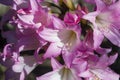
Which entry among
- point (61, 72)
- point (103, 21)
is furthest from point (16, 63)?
point (103, 21)

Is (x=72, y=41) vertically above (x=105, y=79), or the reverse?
(x=72, y=41)

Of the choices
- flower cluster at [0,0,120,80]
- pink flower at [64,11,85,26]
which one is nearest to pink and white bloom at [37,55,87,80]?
flower cluster at [0,0,120,80]

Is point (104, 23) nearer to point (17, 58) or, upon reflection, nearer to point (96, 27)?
point (96, 27)

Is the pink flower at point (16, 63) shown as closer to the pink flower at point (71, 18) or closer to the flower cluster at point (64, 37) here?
the flower cluster at point (64, 37)

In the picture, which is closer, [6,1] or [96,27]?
[96,27]

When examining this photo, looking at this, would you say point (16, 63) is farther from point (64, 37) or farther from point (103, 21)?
point (103, 21)

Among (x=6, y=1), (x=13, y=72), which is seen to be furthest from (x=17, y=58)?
(x=6, y=1)

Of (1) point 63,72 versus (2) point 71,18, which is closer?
(2) point 71,18
